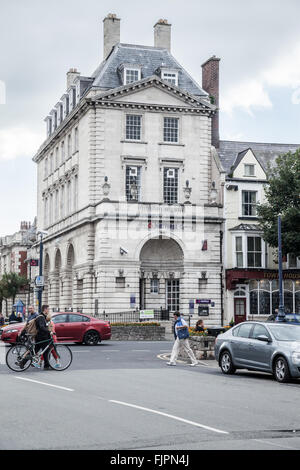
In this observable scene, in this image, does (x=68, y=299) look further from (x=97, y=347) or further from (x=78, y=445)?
(x=78, y=445)

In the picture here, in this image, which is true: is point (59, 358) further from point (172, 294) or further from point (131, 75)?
point (131, 75)

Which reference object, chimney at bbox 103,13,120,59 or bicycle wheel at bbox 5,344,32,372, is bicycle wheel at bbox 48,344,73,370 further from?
chimney at bbox 103,13,120,59

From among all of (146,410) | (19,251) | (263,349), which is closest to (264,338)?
(263,349)

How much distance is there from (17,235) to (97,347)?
209ft

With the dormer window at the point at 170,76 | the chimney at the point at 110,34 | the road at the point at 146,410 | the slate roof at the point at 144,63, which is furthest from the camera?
the chimney at the point at 110,34

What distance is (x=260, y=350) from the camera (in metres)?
19.7

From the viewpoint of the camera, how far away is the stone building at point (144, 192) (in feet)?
163

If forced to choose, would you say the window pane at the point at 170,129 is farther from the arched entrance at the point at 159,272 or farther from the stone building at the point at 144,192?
the arched entrance at the point at 159,272

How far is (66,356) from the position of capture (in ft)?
68.3

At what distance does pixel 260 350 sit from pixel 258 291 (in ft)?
110

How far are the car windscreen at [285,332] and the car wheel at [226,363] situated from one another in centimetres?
177

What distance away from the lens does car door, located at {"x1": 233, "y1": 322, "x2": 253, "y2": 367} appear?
2031 centimetres

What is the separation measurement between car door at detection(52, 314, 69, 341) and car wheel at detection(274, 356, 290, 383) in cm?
1594

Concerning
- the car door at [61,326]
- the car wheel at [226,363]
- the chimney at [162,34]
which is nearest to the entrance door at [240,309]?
the chimney at [162,34]
